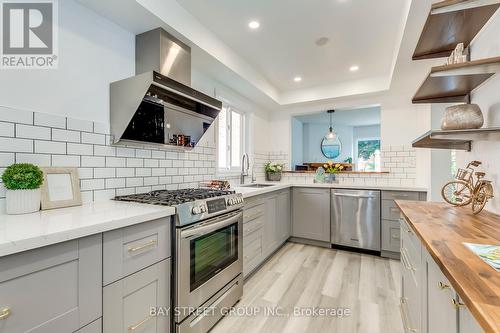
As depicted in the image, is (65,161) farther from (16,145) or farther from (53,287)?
(53,287)

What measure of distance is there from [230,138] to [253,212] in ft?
4.47

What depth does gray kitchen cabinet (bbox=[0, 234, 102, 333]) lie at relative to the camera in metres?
0.80

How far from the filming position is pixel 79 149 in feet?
5.28

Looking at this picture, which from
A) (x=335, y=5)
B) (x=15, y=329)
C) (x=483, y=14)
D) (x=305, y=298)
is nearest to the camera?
(x=15, y=329)

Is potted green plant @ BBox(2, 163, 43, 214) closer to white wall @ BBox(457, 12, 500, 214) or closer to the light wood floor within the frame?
the light wood floor

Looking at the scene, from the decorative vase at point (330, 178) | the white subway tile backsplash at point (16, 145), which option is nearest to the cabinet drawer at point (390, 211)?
the decorative vase at point (330, 178)

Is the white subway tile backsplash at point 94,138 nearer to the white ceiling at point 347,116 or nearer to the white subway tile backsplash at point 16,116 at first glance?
the white subway tile backsplash at point 16,116

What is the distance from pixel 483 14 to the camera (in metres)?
1.37

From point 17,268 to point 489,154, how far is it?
7.82 ft

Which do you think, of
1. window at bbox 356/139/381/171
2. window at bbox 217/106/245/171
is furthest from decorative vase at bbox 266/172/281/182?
window at bbox 356/139/381/171

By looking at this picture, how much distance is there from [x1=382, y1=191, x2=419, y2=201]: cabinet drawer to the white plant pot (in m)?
3.51

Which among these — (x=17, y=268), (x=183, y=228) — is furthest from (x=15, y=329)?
(x=183, y=228)

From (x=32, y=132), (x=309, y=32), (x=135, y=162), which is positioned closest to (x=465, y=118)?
(x=309, y=32)

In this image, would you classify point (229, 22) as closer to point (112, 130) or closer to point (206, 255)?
point (112, 130)
